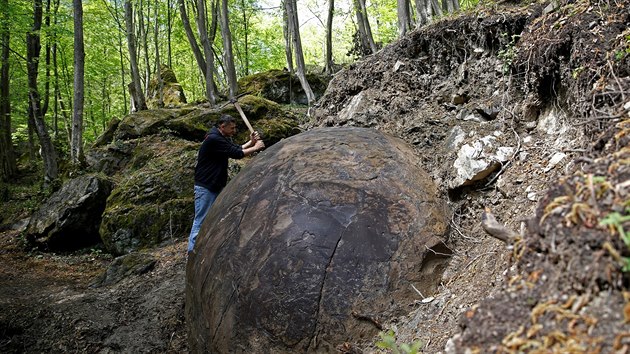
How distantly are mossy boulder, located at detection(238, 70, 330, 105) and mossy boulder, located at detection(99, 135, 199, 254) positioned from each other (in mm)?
6421

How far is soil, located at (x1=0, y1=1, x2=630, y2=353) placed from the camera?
1341 millimetres

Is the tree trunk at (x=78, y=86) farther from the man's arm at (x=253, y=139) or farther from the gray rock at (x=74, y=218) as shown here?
the man's arm at (x=253, y=139)

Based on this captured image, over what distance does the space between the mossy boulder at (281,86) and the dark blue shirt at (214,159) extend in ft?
30.4

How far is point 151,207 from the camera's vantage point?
7039 mm

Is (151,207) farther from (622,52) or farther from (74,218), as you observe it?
(622,52)

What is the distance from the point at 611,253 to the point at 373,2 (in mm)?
16737

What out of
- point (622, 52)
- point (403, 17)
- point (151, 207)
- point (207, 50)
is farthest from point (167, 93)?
point (622, 52)

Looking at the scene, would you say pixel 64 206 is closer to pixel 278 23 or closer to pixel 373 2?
pixel 373 2

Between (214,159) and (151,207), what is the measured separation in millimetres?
2884

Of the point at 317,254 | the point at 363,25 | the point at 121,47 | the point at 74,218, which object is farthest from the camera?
the point at 121,47

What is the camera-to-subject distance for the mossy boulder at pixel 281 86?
13.8 meters

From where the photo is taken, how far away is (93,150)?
9523 mm

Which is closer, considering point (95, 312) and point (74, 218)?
point (95, 312)

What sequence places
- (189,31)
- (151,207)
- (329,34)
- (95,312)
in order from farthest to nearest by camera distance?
(329,34) < (189,31) < (151,207) < (95,312)
